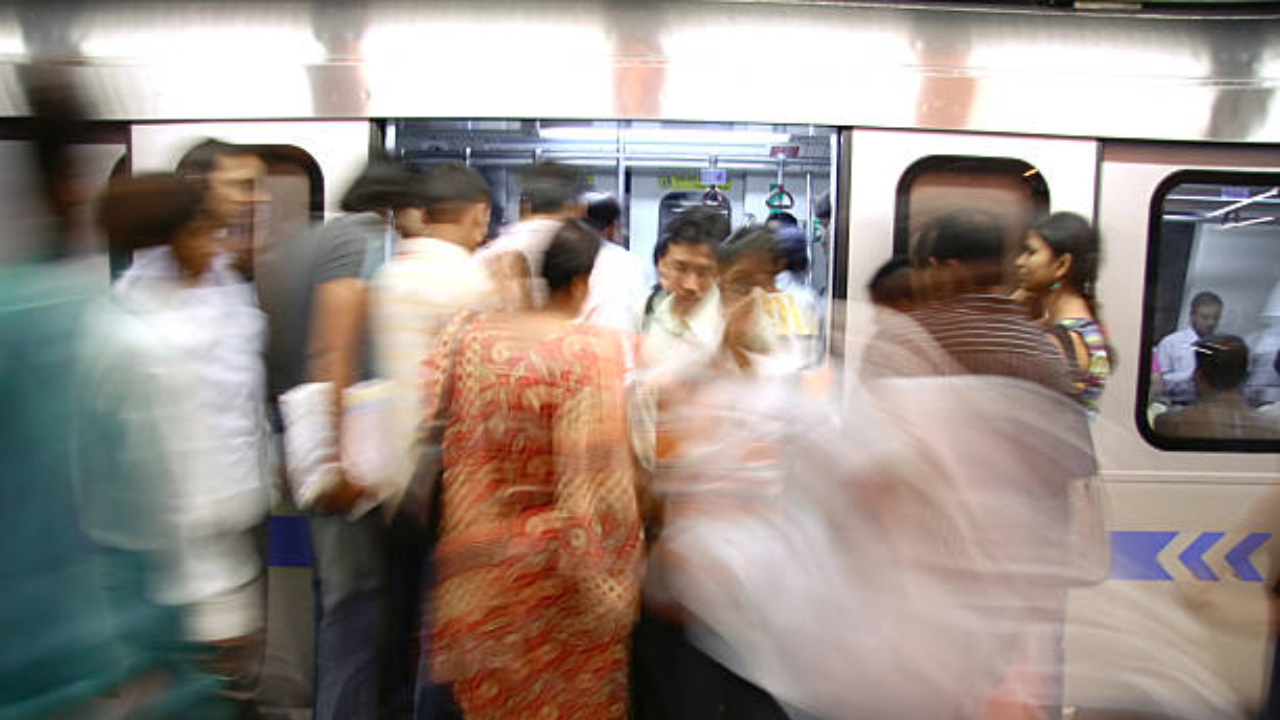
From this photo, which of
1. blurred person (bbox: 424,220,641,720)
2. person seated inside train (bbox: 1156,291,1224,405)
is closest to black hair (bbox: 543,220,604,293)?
blurred person (bbox: 424,220,641,720)

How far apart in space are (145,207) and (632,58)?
6.32 feet

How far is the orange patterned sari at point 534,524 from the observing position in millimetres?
1973

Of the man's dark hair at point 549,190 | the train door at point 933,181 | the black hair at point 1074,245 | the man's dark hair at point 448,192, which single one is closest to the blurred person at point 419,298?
the man's dark hair at point 448,192

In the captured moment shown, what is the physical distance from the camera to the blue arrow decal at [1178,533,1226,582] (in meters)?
3.46

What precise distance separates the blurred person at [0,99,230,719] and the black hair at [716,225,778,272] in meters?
1.78

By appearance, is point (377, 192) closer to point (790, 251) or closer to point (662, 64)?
point (662, 64)

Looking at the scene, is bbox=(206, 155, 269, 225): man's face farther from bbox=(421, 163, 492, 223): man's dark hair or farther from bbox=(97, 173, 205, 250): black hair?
bbox=(421, 163, 492, 223): man's dark hair

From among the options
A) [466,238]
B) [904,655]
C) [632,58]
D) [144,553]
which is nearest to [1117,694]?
[904,655]

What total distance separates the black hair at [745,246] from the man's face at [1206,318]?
187cm

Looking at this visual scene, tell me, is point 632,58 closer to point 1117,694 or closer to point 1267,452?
point 1117,694

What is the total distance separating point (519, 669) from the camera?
209 centimetres

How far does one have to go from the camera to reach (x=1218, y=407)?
3568 mm

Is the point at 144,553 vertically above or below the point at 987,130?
below

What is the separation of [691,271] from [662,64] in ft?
2.91
